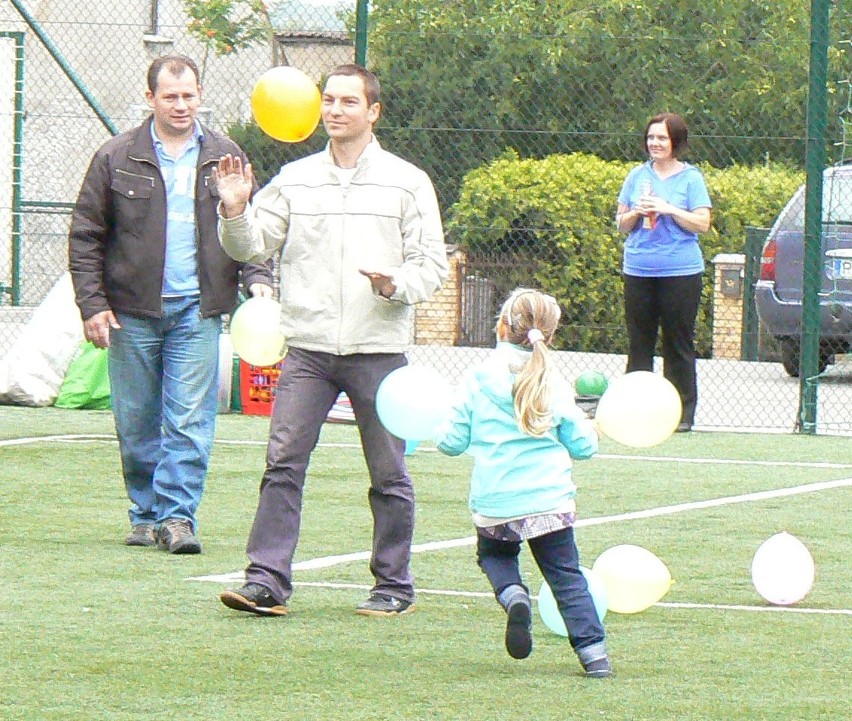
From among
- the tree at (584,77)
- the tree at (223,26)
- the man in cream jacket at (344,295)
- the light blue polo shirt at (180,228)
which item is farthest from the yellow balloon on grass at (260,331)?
the tree at (223,26)

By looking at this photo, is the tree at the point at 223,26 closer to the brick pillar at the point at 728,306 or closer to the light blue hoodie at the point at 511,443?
the brick pillar at the point at 728,306

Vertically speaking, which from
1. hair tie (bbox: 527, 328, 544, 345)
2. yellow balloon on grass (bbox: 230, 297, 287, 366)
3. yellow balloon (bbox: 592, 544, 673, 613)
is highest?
hair tie (bbox: 527, 328, 544, 345)

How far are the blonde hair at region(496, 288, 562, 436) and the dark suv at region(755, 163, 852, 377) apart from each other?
6.90 m

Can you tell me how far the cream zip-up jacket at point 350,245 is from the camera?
6.05m

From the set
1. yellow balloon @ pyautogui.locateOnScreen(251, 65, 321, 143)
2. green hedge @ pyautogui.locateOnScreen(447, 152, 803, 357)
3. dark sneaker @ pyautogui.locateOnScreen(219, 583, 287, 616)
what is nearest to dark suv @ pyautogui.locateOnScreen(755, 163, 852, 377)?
green hedge @ pyautogui.locateOnScreen(447, 152, 803, 357)

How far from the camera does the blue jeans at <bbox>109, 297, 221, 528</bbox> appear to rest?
7297 millimetres

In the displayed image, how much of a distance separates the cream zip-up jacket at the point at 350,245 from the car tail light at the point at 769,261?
9564mm

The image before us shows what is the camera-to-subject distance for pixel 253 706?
469 centimetres

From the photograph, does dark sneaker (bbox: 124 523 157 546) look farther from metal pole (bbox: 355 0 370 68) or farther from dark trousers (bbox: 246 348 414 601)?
metal pole (bbox: 355 0 370 68)

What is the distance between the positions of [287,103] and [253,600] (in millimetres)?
2509

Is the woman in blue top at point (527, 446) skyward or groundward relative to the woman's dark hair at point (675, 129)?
groundward

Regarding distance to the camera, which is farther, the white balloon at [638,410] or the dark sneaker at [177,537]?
the dark sneaker at [177,537]

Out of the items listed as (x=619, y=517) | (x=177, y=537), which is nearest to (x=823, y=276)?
(x=619, y=517)

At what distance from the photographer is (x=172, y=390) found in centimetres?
734
